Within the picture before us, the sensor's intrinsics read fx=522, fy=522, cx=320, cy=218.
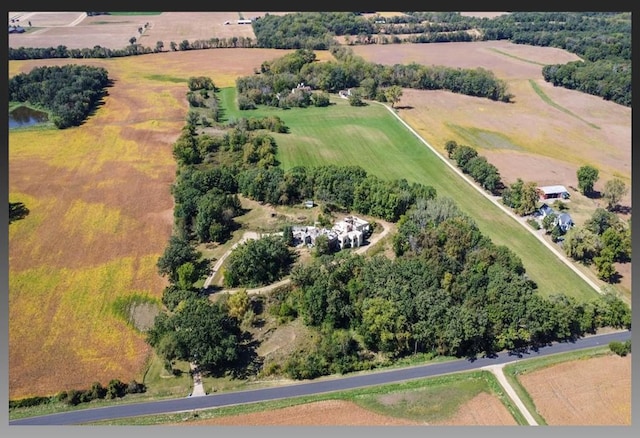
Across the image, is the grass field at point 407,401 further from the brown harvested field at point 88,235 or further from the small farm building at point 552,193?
the small farm building at point 552,193

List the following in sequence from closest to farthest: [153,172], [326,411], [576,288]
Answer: [326,411] → [576,288] → [153,172]

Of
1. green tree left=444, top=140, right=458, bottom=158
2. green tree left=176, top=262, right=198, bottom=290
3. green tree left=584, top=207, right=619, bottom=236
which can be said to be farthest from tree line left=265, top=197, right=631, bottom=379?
green tree left=444, top=140, right=458, bottom=158

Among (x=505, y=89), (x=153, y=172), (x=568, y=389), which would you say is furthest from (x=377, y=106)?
(x=568, y=389)

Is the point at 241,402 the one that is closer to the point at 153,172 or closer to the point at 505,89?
the point at 153,172

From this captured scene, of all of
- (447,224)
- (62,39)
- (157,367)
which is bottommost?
(157,367)

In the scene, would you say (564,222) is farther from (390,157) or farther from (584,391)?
(390,157)

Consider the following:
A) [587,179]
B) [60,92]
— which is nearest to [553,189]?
[587,179]

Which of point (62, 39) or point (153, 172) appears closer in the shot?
point (153, 172)

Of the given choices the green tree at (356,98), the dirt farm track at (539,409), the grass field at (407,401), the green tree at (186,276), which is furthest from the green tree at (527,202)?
the green tree at (356,98)
